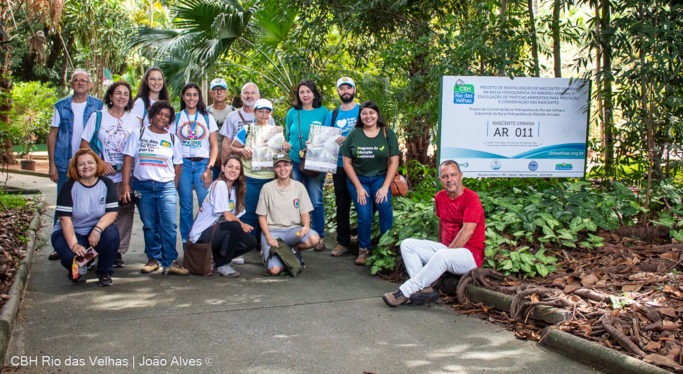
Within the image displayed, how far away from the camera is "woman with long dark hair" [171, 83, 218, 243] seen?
7.24 metres

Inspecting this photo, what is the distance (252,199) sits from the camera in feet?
25.9

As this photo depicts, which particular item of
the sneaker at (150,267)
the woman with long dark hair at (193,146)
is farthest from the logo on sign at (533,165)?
the sneaker at (150,267)

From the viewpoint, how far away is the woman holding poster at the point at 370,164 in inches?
291

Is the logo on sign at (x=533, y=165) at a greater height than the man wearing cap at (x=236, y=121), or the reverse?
the man wearing cap at (x=236, y=121)

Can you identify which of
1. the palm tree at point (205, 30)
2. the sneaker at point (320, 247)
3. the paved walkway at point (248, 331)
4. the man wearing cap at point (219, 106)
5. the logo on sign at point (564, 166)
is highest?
the palm tree at point (205, 30)

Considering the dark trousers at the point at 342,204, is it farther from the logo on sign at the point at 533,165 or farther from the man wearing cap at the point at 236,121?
the logo on sign at the point at 533,165

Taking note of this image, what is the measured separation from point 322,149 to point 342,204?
75cm

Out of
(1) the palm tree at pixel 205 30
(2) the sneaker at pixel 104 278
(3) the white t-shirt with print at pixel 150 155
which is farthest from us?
(1) the palm tree at pixel 205 30

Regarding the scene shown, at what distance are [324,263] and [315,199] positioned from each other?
34.7 inches

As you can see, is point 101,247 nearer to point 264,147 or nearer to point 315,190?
point 264,147

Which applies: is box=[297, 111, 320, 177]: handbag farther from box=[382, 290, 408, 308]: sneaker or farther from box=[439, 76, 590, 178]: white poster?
box=[382, 290, 408, 308]: sneaker

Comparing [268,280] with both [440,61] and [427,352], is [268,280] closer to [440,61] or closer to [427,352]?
[427,352]

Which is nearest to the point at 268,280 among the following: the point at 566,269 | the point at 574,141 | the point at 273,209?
the point at 273,209

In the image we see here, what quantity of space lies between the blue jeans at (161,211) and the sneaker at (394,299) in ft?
7.96
